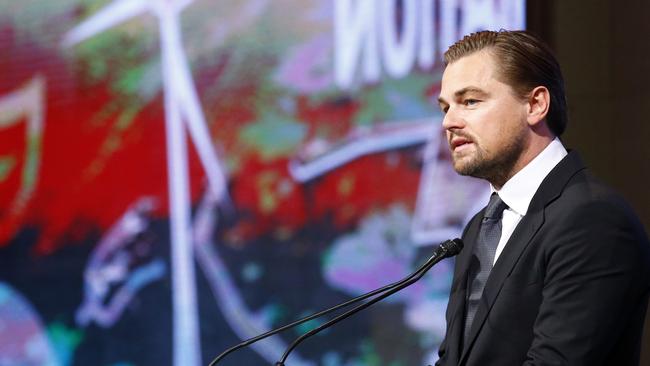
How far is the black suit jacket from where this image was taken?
135 cm

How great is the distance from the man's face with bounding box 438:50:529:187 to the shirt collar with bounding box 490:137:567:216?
0.08 ft

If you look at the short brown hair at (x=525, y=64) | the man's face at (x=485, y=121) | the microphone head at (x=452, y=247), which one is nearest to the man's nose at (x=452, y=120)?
the man's face at (x=485, y=121)

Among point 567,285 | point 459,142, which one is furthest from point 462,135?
point 567,285

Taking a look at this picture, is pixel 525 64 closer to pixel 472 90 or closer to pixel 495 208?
pixel 472 90

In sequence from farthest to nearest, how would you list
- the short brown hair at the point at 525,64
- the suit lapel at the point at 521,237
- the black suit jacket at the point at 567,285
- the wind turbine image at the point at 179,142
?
the wind turbine image at the point at 179,142, the short brown hair at the point at 525,64, the suit lapel at the point at 521,237, the black suit jacket at the point at 567,285

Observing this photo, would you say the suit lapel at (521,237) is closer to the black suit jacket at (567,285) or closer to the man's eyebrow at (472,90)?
the black suit jacket at (567,285)

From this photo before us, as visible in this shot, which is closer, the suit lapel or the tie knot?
the suit lapel

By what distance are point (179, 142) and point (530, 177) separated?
5.79 ft

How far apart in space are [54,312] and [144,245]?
0.38 metres

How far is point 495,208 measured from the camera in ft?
5.37

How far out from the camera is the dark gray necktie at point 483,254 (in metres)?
1.56

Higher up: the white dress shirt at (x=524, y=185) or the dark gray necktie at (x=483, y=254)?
the white dress shirt at (x=524, y=185)

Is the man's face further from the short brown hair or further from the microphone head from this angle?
the microphone head

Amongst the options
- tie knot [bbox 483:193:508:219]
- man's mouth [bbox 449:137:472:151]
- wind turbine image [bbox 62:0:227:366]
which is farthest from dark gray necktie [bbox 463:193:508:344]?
wind turbine image [bbox 62:0:227:366]
